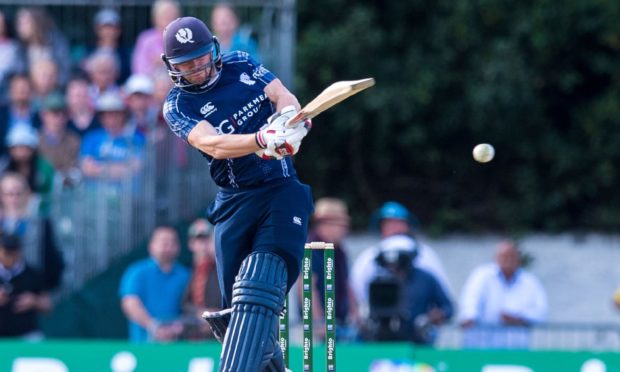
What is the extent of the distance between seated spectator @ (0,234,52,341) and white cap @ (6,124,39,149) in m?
1.24

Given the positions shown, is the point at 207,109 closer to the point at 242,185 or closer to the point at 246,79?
the point at 246,79

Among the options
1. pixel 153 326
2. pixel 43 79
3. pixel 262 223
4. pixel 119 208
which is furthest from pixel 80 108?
pixel 262 223

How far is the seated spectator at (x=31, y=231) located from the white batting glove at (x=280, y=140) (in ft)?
19.8

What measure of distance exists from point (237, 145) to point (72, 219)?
20.0 feet

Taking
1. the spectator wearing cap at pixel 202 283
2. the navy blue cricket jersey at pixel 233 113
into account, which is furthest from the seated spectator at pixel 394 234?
the navy blue cricket jersey at pixel 233 113

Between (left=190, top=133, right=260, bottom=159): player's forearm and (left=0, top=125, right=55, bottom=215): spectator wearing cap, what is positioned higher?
(left=0, top=125, right=55, bottom=215): spectator wearing cap

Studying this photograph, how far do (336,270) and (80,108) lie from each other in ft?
11.3

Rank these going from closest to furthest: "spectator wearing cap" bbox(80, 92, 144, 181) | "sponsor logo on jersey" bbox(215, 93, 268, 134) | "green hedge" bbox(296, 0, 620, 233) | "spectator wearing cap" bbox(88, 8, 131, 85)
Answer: "sponsor logo on jersey" bbox(215, 93, 268, 134), "spectator wearing cap" bbox(80, 92, 144, 181), "spectator wearing cap" bbox(88, 8, 131, 85), "green hedge" bbox(296, 0, 620, 233)

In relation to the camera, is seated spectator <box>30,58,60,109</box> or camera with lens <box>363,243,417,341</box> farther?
seated spectator <box>30,58,60,109</box>

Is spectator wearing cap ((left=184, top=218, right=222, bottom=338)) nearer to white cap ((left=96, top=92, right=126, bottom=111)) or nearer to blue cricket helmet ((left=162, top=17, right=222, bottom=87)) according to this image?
white cap ((left=96, top=92, right=126, bottom=111))

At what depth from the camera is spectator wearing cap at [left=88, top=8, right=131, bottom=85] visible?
13266mm

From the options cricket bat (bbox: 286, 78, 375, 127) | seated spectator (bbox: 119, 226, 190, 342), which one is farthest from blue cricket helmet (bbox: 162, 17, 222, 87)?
seated spectator (bbox: 119, 226, 190, 342)

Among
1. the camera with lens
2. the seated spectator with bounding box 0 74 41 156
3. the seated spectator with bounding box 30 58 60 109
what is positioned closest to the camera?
the camera with lens

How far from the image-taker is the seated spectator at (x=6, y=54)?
13.3 m
